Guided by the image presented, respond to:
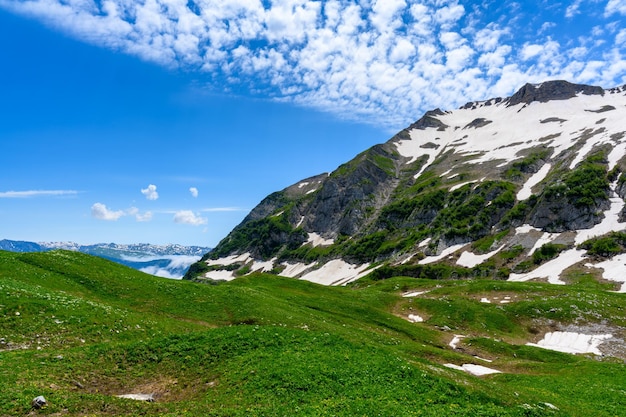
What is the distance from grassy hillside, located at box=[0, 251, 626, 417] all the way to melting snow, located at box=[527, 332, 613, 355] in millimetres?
3271

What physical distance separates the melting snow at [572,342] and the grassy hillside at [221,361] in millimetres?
3271

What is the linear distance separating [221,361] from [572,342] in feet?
187

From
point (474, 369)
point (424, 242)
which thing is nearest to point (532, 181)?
point (424, 242)

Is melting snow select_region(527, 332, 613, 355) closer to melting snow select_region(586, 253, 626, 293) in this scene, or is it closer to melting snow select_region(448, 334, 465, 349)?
melting snow select_region(448, 334, 465, 349)

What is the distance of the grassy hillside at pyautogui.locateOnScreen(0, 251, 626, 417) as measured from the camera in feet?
59.8

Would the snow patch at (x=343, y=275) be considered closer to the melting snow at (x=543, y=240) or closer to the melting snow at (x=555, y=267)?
the melting snow at (x=543, y=240)

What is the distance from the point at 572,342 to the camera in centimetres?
5638

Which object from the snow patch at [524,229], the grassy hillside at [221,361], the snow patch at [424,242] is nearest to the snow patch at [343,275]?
the snow patch at [424,242]

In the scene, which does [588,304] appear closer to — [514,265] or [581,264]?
[581,264]

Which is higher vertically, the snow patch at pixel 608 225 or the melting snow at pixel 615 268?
the snow patch at pixel 608 225

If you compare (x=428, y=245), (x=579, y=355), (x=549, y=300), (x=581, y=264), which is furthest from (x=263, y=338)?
(x=428, y=245)

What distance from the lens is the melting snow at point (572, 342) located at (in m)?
53.4

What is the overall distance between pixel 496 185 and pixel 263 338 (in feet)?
599

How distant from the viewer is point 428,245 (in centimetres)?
16962
